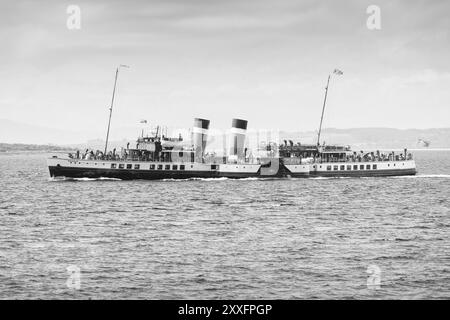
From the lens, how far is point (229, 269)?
1384 inches

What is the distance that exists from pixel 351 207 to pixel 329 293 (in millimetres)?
37649

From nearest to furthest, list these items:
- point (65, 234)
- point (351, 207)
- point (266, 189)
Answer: point (65, 234), point (351, 207), point (266, 189)

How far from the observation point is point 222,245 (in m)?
42.4

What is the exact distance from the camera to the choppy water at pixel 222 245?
102ft

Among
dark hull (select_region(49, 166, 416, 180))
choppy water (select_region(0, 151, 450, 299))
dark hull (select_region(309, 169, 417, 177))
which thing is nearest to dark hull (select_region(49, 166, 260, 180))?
dark hull (select_region(49, 166, 416, 180))

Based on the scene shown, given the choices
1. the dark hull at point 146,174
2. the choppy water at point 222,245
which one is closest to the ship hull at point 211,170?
the dark hull at point 146,174

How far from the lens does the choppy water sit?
31.2 metres

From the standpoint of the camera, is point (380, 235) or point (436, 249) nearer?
point (436, 249)

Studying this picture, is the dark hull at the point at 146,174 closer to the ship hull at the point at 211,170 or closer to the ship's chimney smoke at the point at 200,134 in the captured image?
the ship hull at the point at 211,170

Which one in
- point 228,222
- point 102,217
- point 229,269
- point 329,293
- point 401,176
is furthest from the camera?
point 401,176

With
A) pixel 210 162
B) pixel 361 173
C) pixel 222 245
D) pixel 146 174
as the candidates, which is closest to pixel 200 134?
pixel 210 162

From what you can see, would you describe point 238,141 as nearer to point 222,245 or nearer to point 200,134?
point 200,134
